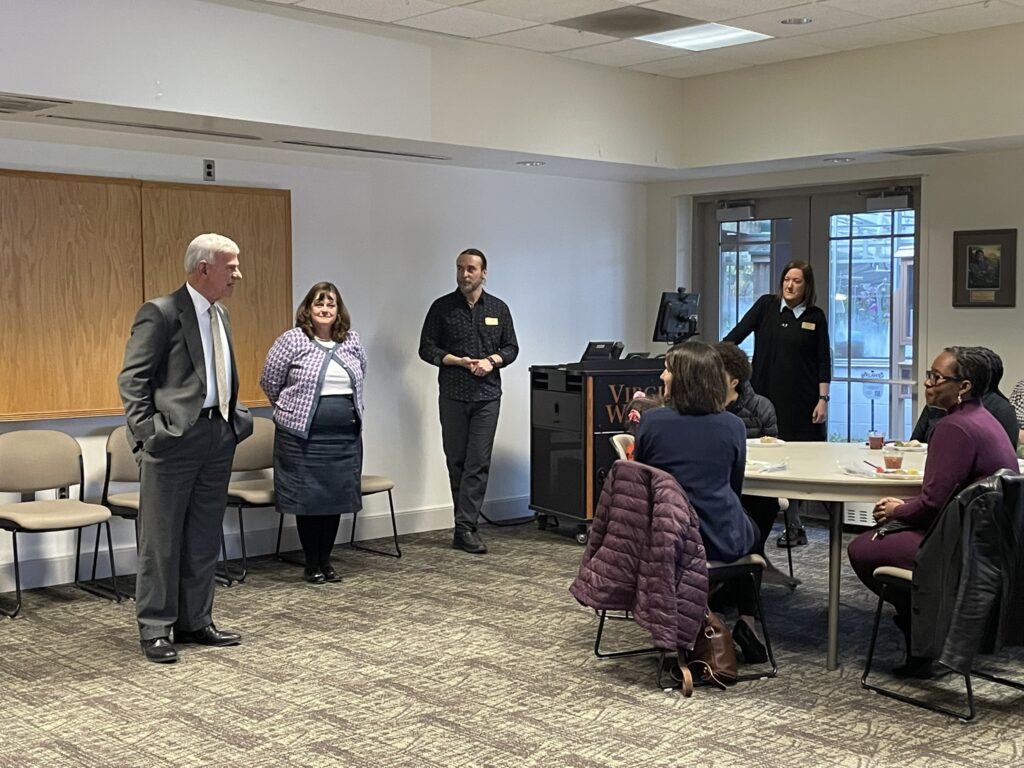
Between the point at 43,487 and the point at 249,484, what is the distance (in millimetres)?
1097

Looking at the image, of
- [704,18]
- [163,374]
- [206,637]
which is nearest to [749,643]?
[206,637]

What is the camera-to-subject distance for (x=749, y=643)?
4.96m

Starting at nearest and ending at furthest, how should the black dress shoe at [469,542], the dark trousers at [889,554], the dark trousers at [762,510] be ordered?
the dark trousers at [889,554] < the dark trousers at [762,510] < the black dress shoe at [469,542]

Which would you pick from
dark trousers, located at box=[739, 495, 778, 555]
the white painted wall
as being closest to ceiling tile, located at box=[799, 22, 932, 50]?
the white painted wall

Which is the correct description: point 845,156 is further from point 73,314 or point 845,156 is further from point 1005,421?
point 73,314

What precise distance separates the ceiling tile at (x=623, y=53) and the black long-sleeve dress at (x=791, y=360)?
1.61 meters

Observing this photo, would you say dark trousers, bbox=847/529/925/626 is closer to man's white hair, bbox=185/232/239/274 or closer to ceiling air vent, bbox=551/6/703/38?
man's white hair, bbox=185/232/239/274

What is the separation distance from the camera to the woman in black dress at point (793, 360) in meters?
7.38

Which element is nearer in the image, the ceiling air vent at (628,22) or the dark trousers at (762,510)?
the dark trousers at (762,510)

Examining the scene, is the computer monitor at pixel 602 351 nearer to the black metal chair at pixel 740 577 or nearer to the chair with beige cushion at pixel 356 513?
the chair with beige cushion at pixel 356 513

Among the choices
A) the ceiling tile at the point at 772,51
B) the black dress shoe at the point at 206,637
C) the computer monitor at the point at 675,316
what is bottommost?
the black dress shoe at the point at 206,637

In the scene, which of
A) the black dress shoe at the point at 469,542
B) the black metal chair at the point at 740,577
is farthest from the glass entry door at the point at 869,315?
the black metal chair at the point at 740,577

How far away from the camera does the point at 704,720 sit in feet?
14.2

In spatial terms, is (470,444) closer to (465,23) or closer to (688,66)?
(465,23)
